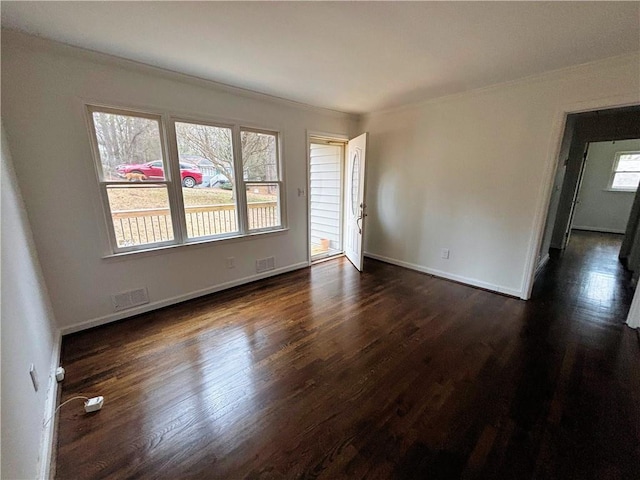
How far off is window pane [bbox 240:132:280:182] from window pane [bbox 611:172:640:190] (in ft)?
27.5

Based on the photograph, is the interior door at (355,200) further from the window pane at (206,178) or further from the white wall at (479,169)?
the window pane at (206,178)

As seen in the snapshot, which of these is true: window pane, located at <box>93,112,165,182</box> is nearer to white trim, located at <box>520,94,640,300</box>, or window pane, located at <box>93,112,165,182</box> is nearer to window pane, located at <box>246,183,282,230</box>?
window pane, located at <box>246,183,282,230</box>

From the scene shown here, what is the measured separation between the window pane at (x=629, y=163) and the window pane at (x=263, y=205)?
8443 millimetres

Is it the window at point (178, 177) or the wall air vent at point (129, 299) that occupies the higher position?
the window at point (178, 177)

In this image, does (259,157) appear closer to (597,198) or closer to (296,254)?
(296,254)

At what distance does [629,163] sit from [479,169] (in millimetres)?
6311

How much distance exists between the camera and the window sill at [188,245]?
2604mm

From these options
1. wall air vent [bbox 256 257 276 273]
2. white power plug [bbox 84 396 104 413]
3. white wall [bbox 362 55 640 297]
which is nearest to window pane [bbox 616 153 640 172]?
white wall [bbox 362 55 640 297]

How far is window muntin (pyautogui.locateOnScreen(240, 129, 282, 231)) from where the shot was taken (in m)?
3.40

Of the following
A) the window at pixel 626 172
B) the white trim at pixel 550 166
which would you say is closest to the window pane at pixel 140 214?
the white trim at pixel 550 166

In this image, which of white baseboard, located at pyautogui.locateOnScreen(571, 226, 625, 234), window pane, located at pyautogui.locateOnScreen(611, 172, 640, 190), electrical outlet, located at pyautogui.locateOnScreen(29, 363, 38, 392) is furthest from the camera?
white baseboard, located at pyautogui.locateOnScreen(571, 226, 625, 234)

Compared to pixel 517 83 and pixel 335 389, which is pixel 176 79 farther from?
pixel 517 83

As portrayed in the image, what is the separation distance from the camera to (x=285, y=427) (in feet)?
5.12

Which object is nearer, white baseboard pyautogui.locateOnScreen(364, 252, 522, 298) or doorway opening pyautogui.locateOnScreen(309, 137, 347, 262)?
white baseboard pyautogui.locateOnScreen(364, 252, 522, 298)
